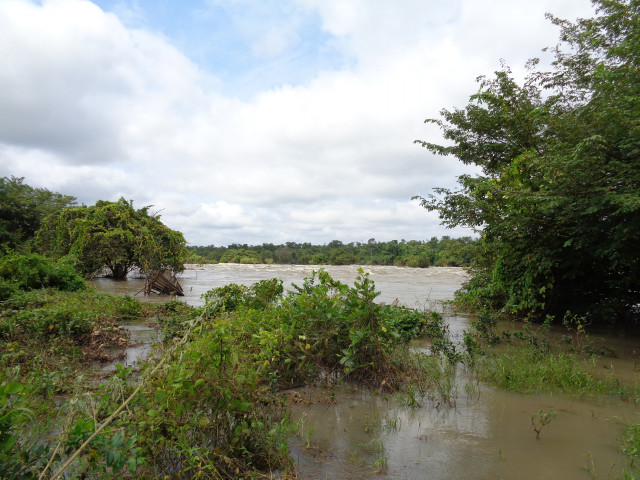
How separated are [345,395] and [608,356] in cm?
512

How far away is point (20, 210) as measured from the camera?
21.7m

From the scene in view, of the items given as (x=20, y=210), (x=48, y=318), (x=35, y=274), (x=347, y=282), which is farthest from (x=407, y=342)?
(x=20, y=210)

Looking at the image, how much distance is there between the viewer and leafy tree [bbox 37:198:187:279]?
1773 cm

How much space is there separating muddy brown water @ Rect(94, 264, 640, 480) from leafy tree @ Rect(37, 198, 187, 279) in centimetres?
1568

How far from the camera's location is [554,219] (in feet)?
25.2

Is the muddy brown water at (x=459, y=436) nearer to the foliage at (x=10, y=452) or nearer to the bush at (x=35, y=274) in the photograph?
the foliage at (x=10, y=452)

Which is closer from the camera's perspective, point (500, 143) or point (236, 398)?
point (236, 398)

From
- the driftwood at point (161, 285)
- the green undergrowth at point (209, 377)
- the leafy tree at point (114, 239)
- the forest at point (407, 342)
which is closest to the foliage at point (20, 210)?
the leafy tree at point (114, 239)

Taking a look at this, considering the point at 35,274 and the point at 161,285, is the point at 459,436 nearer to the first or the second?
the point at 35,274

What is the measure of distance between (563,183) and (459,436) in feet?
16.7

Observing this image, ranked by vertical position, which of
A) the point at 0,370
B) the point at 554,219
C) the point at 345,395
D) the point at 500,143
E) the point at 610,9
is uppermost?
the point at 610,9

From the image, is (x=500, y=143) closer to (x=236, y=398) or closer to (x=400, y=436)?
(x=400, y=436)

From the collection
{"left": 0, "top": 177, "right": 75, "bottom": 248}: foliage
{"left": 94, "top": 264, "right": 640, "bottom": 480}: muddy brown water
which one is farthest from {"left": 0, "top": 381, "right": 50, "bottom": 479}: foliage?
{"left": 0, "top": 177, "right": 75, "bottom": 248}: foliage

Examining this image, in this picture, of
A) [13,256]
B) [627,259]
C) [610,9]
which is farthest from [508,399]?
[13,256]
